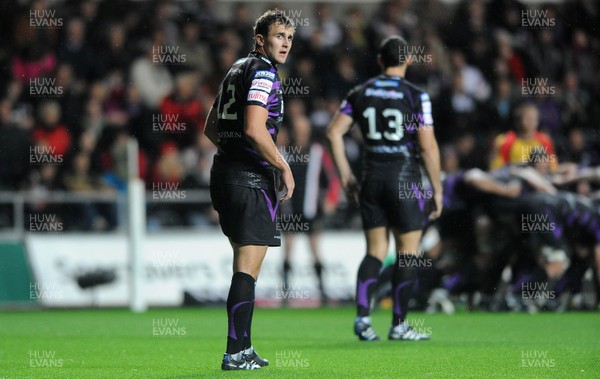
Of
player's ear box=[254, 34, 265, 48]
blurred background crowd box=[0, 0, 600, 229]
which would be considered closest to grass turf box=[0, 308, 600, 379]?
player's ear box=[254, 34, 265, 48]

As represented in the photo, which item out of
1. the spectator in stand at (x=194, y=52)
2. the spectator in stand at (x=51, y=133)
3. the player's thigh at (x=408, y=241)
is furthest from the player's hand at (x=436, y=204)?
the spectator in stand at (x=194, y=52)

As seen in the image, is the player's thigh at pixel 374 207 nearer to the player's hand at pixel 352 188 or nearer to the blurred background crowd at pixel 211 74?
the player's hand at pixel 352 188

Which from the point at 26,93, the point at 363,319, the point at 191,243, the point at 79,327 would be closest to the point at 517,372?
the point at 363,319

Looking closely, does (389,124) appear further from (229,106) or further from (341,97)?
(341,97)

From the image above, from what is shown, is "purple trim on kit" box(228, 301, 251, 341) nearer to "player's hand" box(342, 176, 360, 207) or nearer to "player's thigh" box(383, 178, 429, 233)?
"player's thigh" box(383, 178, 429, 233)

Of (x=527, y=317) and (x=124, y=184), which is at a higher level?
(x=124, y=184)

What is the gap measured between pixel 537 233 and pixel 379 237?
5.11 metres

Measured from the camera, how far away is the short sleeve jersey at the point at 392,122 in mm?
10352

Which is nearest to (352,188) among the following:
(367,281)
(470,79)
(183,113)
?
(367,281)

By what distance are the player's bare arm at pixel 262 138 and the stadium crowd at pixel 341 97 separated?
25.5 ft

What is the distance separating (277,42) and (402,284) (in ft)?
10.9

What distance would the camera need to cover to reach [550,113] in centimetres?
1966

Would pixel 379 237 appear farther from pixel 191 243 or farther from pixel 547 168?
pixel 191 243

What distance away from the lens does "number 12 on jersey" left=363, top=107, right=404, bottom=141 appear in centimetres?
1036
